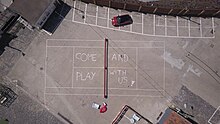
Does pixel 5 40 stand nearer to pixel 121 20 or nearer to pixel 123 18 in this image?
pixel 121 20

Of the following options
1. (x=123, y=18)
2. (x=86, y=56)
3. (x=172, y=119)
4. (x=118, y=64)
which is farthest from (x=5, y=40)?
(x=172, y=119)

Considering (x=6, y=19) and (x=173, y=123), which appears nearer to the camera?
(x=173, y=123)

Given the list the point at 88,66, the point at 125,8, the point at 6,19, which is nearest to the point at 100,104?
the point at 88,66

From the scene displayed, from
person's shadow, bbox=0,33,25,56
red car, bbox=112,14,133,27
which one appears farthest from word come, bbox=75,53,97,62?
person's shadow, bbox=0,33,25,56

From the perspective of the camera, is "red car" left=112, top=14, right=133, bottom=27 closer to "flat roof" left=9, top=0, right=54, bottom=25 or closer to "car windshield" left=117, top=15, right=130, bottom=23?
"car windshield" left=117, top=15, right=130, bottom=23

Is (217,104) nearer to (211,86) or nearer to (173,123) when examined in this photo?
(211,86)

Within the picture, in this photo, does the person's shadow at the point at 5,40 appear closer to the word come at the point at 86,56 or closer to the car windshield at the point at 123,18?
the word come at the point at 86,56
